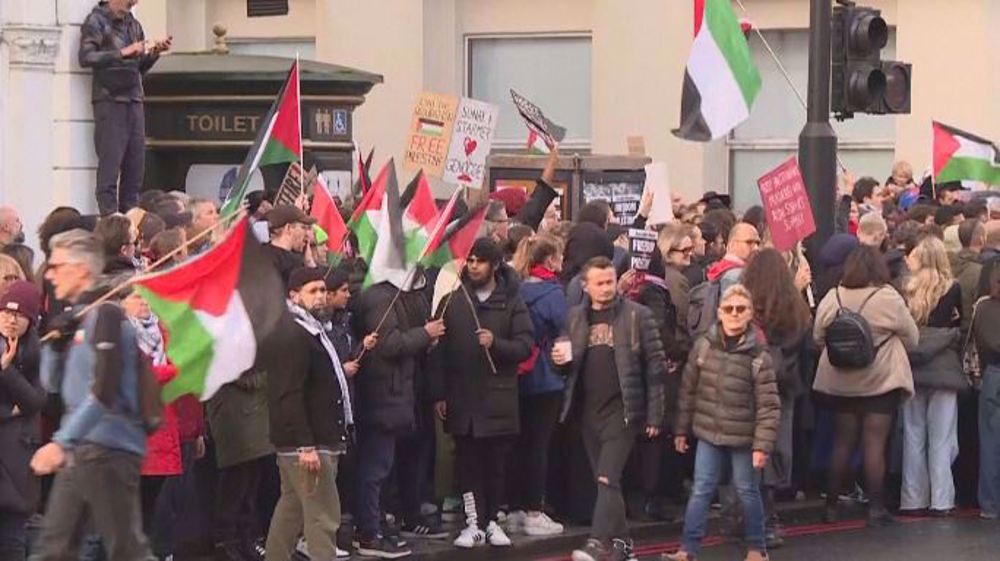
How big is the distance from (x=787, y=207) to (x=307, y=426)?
473 cm

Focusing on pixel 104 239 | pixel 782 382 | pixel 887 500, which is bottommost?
pixel 887 500

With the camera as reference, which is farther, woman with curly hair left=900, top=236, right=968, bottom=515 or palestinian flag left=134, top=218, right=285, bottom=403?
woman with curly hair left=900, top=236, right=968, bottom=515

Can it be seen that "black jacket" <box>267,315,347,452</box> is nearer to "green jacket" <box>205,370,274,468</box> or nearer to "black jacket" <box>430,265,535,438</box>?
"green jacket" <box>205,370,274,468</box>

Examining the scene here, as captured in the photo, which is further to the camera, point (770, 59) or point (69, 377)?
point (770, 59)

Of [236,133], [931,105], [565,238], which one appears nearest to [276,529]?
[565,238]

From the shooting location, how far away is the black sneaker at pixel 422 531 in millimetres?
13570

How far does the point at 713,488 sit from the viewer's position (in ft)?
42.5

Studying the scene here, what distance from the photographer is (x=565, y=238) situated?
569 inches

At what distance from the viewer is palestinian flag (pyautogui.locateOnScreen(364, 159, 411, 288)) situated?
12.8 metres

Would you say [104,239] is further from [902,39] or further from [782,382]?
[902,39]

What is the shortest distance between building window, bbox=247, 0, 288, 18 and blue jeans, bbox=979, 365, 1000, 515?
10.5 meters

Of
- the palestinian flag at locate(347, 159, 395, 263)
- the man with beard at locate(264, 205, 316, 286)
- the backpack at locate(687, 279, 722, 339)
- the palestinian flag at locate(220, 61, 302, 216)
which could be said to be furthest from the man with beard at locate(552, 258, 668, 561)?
the palestinian flag at locate(220, 61, 302, 216)

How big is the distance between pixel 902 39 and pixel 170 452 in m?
14.5

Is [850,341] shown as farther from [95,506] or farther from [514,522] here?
[95,506]
